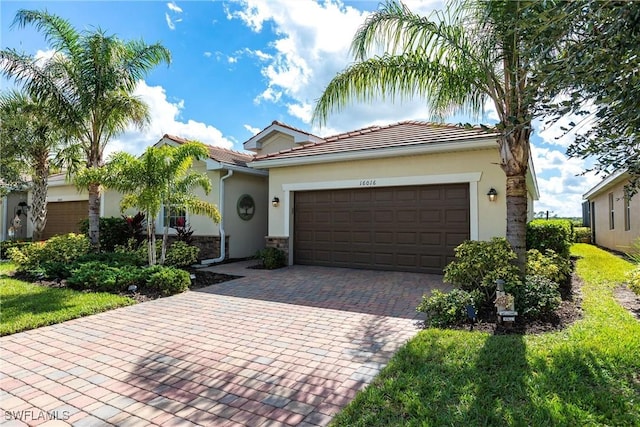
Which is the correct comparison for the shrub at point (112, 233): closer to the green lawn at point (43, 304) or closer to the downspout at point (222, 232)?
the downspout at point (222, 232)

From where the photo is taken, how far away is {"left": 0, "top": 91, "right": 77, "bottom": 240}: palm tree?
12.2 m

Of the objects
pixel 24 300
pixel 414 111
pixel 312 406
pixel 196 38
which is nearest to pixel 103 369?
pixel 312 406

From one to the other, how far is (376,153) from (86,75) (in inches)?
332

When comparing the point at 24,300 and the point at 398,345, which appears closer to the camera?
the point at 398,345

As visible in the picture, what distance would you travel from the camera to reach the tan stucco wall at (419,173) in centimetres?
902

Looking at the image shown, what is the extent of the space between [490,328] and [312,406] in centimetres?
315

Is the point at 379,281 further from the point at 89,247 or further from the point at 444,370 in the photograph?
the point at 89,247

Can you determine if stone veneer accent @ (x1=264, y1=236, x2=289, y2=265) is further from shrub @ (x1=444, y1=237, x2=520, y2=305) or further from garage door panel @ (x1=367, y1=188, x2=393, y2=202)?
shrub @ (x1=444, y1=237, x2=520, y2=305)

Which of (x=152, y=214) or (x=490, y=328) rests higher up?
(x=152, y=214)

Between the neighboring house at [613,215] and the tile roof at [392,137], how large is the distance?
6.30 metres

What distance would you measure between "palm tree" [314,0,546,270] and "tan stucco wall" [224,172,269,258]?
669 cm

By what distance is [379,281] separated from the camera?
9.00m

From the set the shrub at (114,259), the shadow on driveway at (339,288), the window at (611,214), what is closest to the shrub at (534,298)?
the shadow on driveway at (339,288)

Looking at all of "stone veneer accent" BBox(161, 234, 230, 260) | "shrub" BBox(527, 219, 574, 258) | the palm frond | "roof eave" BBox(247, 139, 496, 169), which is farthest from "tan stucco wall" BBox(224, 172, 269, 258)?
"shrub" BBox(527, 219, 574, 258)
